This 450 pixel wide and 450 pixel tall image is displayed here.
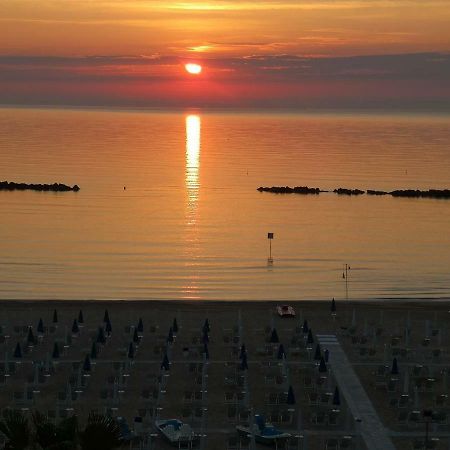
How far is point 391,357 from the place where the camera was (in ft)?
123

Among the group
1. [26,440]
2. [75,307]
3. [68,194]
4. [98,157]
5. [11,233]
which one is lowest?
[26,440]

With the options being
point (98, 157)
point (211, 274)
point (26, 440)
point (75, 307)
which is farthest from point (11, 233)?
point (98, 157)

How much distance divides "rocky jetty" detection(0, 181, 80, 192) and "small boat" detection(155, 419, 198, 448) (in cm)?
8108

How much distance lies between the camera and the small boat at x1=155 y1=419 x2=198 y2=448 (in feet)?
92.5

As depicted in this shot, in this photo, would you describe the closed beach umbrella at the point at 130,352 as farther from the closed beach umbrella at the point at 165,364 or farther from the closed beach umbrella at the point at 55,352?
the closed beach umbrella at the point at 55,352

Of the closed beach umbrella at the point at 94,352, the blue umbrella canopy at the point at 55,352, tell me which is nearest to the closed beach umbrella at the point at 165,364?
the closed beach umbrella at the point at 94,352

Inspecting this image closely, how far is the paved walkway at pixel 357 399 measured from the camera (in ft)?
95.9

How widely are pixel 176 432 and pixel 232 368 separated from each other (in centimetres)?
752

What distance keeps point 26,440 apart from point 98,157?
441 ft

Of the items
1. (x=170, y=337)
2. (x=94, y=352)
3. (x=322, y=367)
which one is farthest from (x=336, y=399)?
(x=94, y=352)

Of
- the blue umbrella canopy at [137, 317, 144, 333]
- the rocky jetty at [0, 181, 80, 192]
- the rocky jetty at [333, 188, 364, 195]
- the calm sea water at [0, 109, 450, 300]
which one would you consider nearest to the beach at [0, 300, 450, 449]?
the blue umbrella canopy at [137, 317, 144, 333]

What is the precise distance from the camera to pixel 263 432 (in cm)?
2866

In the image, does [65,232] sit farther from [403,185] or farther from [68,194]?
[403,185]

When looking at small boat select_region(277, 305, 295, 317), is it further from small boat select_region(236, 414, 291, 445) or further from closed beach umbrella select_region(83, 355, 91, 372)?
small boat select_region(236, 414, 291, 445)
